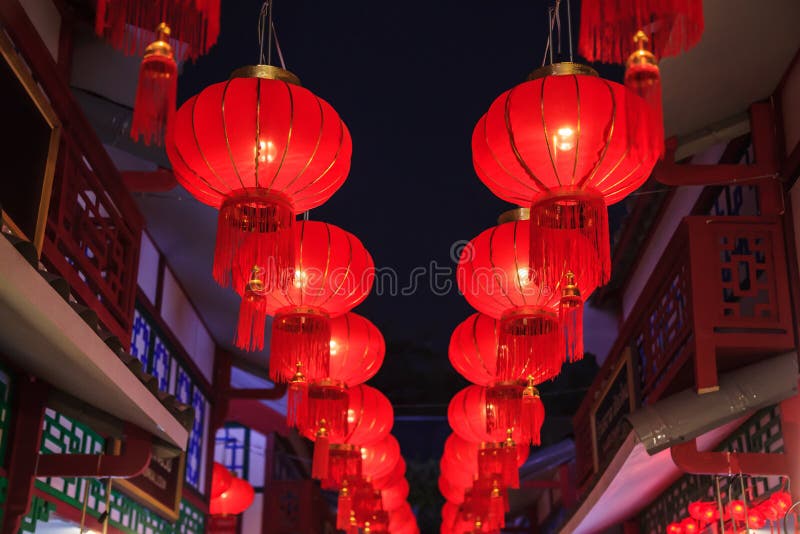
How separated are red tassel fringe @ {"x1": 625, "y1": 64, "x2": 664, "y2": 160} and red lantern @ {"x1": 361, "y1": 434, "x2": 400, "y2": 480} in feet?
20.4

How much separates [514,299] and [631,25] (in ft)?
7.34

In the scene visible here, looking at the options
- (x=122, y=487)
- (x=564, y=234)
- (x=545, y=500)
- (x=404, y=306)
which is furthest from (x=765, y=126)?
(x=545, y=500)

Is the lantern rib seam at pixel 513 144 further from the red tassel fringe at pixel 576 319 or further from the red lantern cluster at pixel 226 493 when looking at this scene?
the red lantern cluster at pixel 226 493

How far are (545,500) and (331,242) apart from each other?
12.9 metres

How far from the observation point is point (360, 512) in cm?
913

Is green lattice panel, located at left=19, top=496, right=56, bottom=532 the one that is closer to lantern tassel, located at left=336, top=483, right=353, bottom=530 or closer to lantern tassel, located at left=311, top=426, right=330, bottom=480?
lantern tassel, located at left=311, top=426, right=330, bottom=480

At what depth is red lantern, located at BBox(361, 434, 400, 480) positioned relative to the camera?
Result: 30.0 ft

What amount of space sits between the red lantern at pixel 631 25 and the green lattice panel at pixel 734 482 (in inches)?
129

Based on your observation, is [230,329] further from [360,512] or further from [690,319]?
[690,319]

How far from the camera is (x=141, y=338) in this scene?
779 centimetres

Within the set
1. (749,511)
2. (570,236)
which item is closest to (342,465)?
(749,511)

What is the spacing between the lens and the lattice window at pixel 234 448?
14641 millimetres

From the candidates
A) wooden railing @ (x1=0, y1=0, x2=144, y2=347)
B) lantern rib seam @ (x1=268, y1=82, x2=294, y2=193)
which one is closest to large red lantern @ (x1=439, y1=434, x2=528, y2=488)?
wooden railing @ (x1=0, y1=0, x2=144, y2=347)

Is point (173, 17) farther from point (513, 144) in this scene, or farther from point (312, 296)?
point (312, 296)
